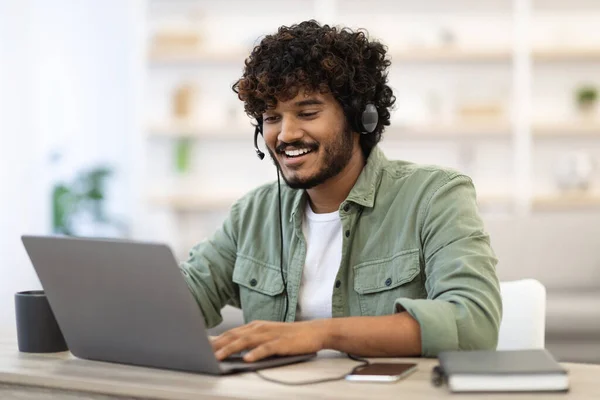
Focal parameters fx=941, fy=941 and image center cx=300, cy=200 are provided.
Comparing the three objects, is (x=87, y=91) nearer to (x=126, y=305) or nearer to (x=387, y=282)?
(x=387, y=282)

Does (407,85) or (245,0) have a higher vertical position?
(245,0)

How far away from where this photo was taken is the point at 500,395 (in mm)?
1188

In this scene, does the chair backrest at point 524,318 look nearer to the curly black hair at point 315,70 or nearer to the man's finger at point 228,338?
the curly black hair at point 315,70

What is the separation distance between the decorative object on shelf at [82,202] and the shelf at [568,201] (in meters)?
2.54

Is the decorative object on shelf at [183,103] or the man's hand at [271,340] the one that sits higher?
the decorative object on shelf at [183,103]

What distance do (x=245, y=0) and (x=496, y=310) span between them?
14.8ft

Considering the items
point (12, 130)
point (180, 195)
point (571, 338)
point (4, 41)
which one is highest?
point (4, 41)

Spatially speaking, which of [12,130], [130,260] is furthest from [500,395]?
[12,130]

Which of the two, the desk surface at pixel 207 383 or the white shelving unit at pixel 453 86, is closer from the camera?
the desk surface at pixel 207 383

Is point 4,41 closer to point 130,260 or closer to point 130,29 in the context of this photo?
point 130,29

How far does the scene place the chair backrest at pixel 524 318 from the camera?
1.78 meters

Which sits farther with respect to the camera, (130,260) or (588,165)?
(588,165)

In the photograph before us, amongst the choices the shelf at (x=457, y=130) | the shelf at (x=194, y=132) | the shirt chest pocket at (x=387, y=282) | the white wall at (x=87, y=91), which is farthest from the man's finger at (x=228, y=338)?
the white wall at (x=87, y=91)

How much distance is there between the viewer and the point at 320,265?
6.37 ft
